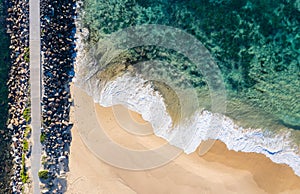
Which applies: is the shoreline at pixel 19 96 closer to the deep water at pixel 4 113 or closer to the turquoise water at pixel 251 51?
the deep water at pixel 4 113

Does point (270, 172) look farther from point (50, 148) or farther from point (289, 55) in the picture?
point (50, 148)

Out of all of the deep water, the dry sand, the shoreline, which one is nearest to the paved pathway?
the shoreline

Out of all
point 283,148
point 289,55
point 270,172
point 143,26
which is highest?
point 143,26

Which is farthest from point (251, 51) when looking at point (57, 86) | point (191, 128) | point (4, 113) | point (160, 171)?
point (4, 113)

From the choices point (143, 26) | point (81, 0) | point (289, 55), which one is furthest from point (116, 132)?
point (289, 55)

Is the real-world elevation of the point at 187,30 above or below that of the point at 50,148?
above

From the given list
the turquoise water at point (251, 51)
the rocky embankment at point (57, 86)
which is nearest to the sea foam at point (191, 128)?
the turquoise water at point (251, 51)
